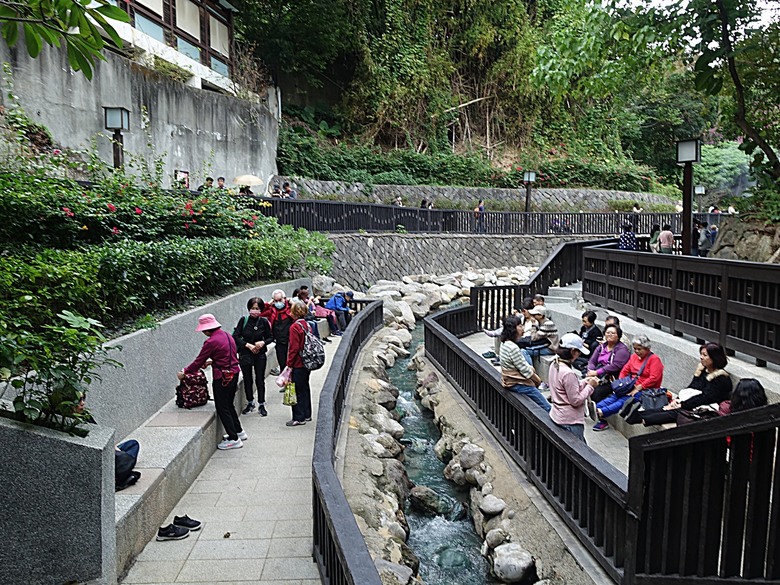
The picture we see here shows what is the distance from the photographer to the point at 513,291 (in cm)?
1669

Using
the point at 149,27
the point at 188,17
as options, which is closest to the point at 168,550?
the point at 149,27

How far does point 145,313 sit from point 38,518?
4735mm

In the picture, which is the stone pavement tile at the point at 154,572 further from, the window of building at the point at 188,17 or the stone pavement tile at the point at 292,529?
the window of building at the point at 188,17

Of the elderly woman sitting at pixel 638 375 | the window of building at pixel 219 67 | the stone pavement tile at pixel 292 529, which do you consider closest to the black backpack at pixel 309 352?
the stone pavement tile at pixel 292 529

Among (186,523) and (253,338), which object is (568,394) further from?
(253,338)

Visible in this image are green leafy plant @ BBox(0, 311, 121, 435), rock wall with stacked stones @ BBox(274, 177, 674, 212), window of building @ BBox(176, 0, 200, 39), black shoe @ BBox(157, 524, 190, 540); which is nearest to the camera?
green leafy plant @ BBox(0, 311, 121, 435)

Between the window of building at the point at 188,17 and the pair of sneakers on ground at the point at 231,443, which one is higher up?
the window of building at the point at 188,17

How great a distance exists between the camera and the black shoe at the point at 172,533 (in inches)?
210

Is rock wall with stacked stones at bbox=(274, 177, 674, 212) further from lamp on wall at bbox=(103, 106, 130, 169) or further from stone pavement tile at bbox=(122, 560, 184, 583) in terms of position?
stone pavement tile at bbox=(122, 560, 184, 583)

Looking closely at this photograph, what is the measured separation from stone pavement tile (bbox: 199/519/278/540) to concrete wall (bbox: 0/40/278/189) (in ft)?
36.7

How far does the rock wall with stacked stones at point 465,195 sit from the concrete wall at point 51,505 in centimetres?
2432

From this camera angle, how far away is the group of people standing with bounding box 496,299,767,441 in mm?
6281

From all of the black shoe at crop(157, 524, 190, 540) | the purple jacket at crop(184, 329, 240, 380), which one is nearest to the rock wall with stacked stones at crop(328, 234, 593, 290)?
the purple jacket at crop(184, 329, 240, 380)

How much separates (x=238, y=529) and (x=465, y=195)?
98.5 feet
